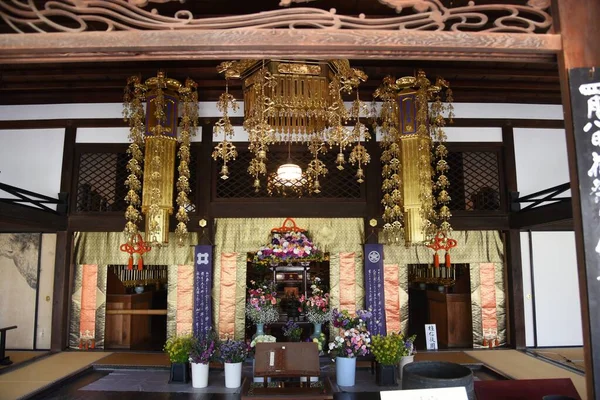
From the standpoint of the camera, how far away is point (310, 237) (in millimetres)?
6719

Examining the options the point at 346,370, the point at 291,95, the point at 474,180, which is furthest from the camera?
the point at 474,180

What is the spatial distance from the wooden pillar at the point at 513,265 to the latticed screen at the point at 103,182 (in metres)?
4.58

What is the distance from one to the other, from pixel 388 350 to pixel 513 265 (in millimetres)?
2691

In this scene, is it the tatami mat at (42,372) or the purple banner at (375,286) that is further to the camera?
the purple banner at (375,286)

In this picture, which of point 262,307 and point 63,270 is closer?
point 262,307

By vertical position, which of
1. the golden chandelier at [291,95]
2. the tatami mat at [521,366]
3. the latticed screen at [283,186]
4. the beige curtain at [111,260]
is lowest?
the tatami mat at [521,366]

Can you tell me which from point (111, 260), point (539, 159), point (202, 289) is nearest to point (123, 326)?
point (111, 260)

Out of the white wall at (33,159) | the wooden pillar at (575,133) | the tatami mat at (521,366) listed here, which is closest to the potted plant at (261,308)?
the tatami mat at (521,366)

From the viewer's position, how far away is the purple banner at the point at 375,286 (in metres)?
6.48

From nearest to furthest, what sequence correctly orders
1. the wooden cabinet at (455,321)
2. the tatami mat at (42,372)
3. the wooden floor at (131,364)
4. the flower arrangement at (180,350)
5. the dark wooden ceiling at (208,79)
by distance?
the tatami mat at (42,372) < the wooden floor at (131,364) < the flower arrangement at (180,350) < the dark wooden ceiling at (208,79) < the wooden cabinet at (455,321)

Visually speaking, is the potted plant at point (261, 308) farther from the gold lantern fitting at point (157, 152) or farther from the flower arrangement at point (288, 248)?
the gold lantern fitting at point (157, 152)

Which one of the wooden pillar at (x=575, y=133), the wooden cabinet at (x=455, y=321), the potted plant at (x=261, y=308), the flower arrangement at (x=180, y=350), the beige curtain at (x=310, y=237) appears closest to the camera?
the wooden pillar at (x=575, y=133)

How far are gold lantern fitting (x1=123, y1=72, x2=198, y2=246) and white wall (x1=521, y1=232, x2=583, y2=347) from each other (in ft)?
16.2

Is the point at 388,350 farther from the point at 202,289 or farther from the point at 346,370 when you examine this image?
the point at 202,289
